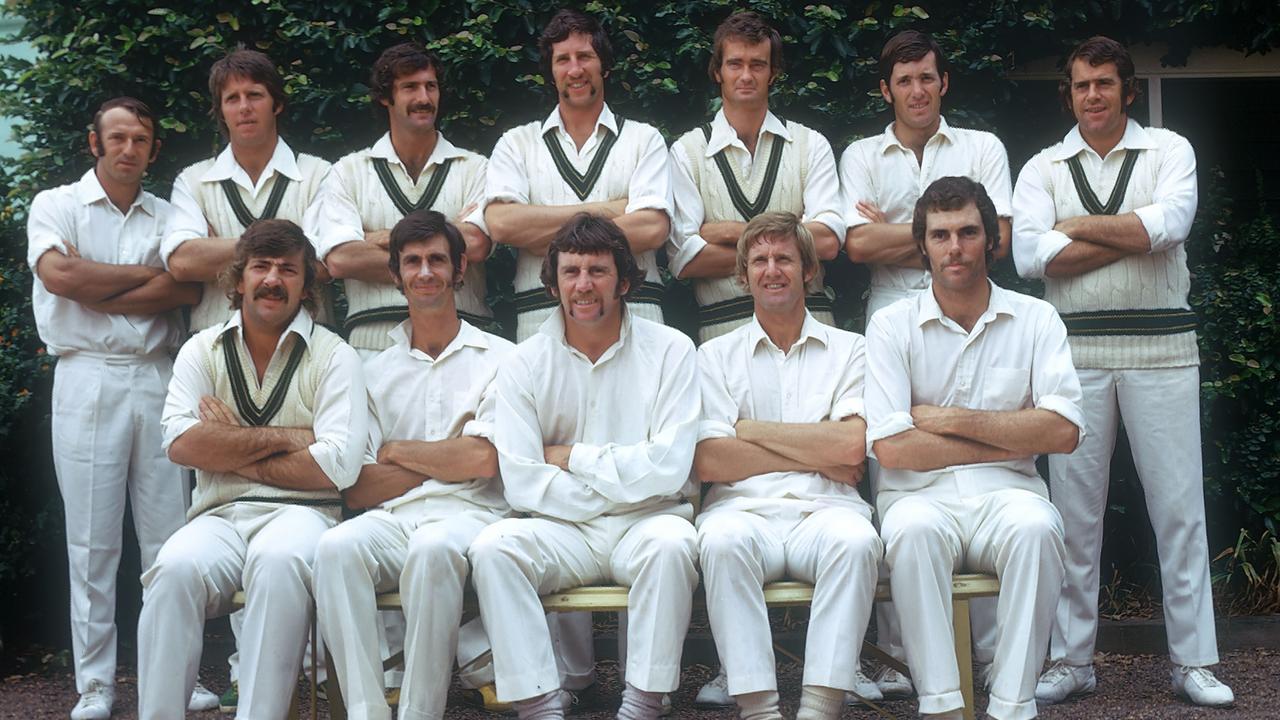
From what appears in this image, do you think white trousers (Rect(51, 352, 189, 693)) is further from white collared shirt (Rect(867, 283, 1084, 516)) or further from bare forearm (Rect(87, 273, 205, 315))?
white collared shirt (Rect(867, 283, 1084, 516))

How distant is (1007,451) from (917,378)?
39 centimetres

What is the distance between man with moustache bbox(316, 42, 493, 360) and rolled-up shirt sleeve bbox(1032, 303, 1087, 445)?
1997 mm

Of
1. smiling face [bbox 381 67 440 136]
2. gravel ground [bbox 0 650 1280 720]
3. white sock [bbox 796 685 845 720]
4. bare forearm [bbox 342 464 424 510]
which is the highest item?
smiling face [bbox 381 67 440 136]

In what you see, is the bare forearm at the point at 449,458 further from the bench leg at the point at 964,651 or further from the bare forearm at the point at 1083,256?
the bare forearm at the point at 1083,256

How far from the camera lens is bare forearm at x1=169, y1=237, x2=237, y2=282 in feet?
18.1

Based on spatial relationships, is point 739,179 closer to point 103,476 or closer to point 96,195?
point 96,195

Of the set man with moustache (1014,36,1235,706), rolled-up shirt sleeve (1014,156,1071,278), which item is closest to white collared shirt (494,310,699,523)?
rolled-up shirt sleeve (1014,156,1071,278)

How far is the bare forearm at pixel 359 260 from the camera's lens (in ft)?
17.9

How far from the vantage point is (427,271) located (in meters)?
5.09

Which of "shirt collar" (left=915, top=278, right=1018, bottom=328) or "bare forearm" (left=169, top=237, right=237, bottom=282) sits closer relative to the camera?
"shirt collar" (left=915, top=278, right=1018, bottom=328)

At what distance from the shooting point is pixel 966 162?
5.74 metres

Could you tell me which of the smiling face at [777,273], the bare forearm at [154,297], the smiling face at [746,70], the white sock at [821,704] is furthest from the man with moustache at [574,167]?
the white sock at [821,704]

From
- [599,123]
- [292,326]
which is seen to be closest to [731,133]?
[599,123]

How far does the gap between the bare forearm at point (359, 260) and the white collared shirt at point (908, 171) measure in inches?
67.9
